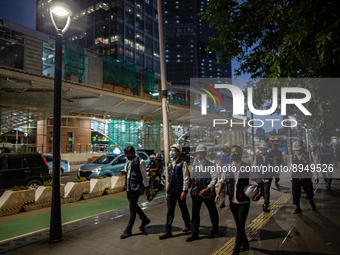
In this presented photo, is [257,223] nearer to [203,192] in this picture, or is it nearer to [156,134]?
[203,192]

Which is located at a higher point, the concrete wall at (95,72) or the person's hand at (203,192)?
the concrete wall at (95,72)

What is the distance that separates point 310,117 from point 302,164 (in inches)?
60.9

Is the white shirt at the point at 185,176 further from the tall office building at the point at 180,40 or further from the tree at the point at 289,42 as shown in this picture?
the tall office building at the point at 180,40

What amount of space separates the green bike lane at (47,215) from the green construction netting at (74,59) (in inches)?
529

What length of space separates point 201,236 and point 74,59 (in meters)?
19.1

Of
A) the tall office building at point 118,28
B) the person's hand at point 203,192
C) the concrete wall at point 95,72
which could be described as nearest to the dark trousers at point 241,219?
the person's hand at point 203,192

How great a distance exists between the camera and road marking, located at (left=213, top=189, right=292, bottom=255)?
4.54 metres

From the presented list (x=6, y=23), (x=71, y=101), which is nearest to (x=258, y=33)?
(x=71, y=101)

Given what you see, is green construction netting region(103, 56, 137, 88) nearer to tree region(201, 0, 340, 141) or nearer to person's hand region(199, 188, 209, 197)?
tree region(201, 0, 340, 141)

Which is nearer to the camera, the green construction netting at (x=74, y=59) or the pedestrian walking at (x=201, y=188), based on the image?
the pedestrian walking at (x=201, y=188)

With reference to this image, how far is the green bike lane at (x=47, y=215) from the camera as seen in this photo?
6078mm

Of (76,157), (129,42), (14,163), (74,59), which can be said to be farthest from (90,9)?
(14,163)

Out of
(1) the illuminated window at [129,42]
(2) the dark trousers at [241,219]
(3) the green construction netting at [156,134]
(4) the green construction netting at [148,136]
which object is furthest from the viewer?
(1) the illuminated window at [129,42]

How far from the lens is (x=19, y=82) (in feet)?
53.3
